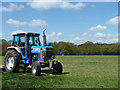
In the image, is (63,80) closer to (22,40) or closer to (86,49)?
(22,40)

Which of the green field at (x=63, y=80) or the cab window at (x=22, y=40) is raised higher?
the cab window at (x=22, y=40)

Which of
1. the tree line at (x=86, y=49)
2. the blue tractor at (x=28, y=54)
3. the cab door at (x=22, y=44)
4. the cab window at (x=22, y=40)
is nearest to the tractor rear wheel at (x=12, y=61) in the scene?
the blue tractor at (x=28, y=54)

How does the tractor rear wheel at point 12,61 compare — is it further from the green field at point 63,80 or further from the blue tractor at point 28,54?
the green field at point 63,80

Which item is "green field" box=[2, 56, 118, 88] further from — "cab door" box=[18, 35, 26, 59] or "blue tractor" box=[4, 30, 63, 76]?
"cab door" box=[18, 35, 26, 59]

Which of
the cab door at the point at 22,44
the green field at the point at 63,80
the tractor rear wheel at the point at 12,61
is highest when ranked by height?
the cab door at the point at 22,44

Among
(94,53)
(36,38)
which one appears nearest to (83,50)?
(94,53)

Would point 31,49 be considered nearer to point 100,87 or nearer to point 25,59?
point 25,59

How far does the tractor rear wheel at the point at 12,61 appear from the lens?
1200 centimetres

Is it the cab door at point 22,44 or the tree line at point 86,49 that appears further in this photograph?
the tree line at point 86,49

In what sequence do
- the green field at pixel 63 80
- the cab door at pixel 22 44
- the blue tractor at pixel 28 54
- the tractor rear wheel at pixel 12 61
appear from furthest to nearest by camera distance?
the cab door at pixel 22 44
the tractor rear wheel at pixel 12 61
the blue tractor at pixel 28 54
the green field at pixel 63 80

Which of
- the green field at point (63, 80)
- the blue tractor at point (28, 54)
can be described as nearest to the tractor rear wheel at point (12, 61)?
the blue tractor at point (28, 54)

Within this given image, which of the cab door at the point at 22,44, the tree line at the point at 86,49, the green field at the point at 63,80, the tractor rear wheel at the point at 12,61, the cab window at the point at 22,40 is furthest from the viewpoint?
the tree line at the point at 86,49

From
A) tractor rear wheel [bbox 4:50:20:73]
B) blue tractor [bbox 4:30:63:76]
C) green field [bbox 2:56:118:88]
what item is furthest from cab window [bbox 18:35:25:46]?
green field [bbox 2:56:118:88]

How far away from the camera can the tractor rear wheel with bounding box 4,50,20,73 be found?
1200 cm
